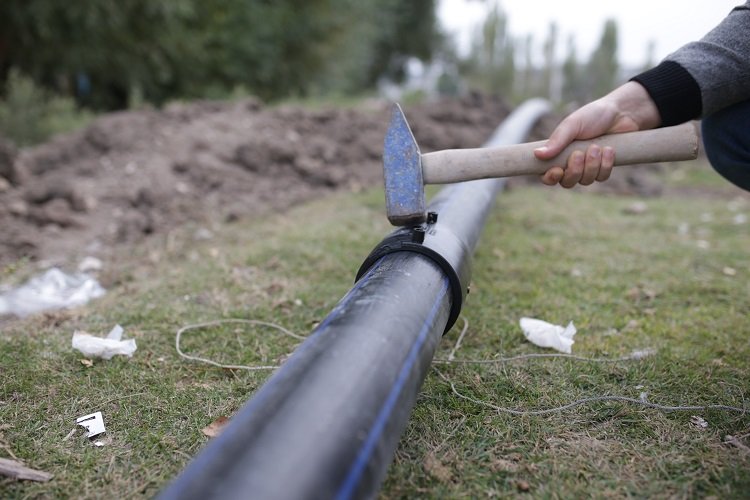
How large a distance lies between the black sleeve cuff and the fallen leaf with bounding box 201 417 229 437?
184 centimetres

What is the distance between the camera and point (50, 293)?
2.77m

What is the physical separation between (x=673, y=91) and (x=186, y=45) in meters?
9.76

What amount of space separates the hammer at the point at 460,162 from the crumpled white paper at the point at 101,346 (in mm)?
1134

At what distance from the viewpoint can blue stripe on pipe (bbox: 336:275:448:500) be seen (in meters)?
1.00

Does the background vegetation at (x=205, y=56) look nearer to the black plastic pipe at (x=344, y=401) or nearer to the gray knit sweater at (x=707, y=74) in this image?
the black plastic pipe at (x=344, y=401)

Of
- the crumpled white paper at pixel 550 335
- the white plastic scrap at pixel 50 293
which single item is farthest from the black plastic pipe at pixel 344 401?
the white plastic scrap at pixel 50 293

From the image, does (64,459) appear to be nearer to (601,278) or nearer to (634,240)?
(601,278)

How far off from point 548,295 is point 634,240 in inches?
54.8

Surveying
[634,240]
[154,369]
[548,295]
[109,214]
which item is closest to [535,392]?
[548,295]

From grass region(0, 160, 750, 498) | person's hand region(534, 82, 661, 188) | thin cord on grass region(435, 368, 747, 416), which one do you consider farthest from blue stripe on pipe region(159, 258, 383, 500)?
person's hand region(534, 82, 661, 188)

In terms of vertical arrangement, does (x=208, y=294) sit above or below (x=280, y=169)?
above

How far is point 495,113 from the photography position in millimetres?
7531

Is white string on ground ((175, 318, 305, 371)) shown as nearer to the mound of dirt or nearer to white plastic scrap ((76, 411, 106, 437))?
white plastic scrap ((76, 411, 106, 437))

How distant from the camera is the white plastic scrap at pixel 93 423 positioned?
1.65 meters
